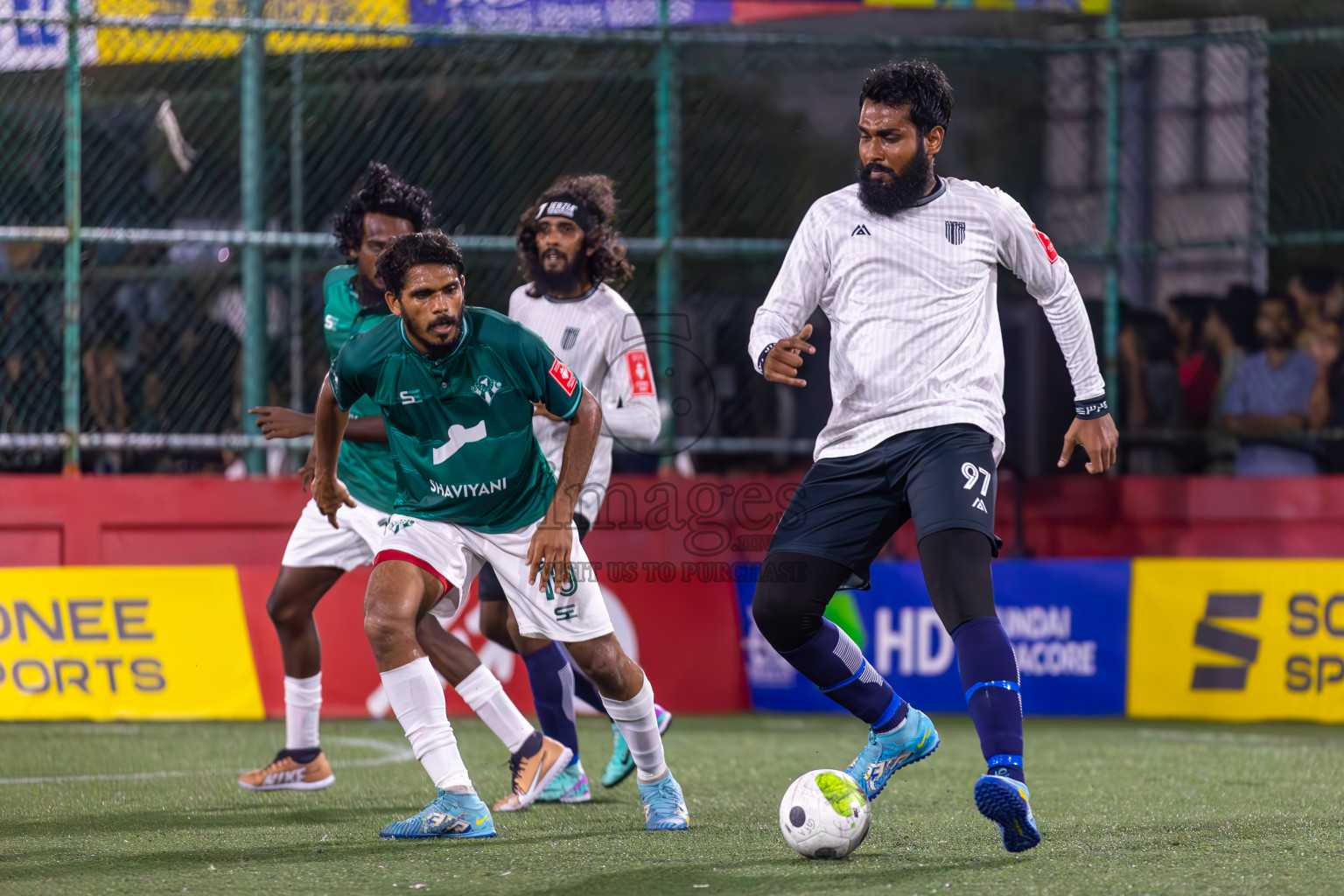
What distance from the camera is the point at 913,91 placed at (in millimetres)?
4895

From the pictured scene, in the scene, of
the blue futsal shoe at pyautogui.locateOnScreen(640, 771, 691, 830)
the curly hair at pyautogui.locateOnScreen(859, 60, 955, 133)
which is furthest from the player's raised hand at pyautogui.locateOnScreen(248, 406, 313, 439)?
the curly hair at pyautogui.locateOnScreen(859, 60, 955, 133)

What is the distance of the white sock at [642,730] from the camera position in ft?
17.6

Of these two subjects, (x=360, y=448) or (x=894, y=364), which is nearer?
(x=894, y=364)

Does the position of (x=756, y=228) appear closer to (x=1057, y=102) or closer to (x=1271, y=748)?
(x=1057, y=102)

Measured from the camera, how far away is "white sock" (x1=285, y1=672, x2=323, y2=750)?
6473mm

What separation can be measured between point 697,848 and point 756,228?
6.46 metres

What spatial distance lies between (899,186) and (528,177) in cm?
588

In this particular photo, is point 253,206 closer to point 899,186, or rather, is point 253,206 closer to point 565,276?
point 565,276

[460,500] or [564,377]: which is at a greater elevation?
[564,377]

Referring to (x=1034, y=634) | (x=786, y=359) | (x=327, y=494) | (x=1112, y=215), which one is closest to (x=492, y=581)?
(x=327, y=494)

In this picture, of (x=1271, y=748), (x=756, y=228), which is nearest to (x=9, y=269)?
(x=756, y=228)

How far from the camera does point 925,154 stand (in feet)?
16.2

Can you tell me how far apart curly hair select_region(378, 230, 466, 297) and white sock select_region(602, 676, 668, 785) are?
4.86 ft

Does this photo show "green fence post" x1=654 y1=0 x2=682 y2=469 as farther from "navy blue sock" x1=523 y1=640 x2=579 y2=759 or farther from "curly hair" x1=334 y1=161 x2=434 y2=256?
"navy blue sock" x1=523 y1=640 x2=579 y2=759
